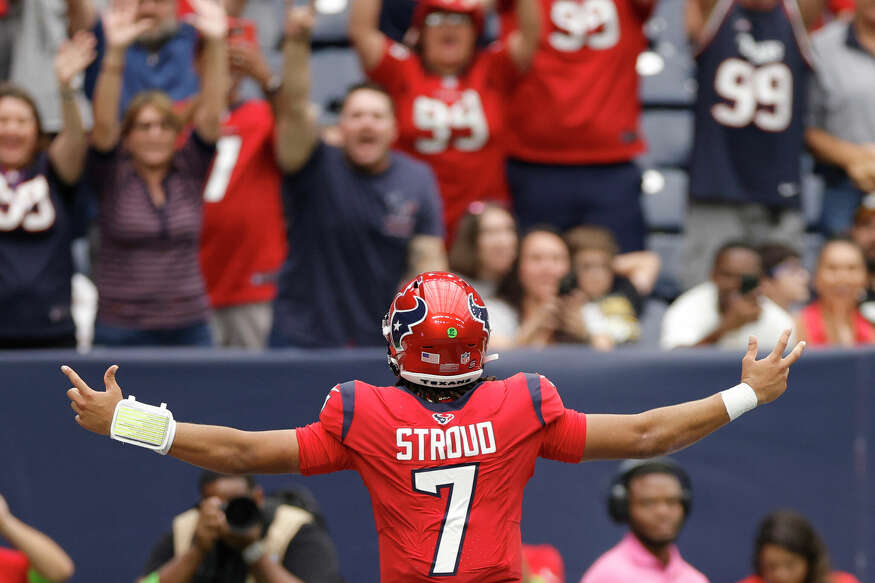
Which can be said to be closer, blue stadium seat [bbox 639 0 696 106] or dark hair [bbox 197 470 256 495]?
dark hair [bbox 197 470 256 495]

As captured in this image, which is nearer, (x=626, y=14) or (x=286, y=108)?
(x=286, y=108)

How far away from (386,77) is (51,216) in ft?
6.86

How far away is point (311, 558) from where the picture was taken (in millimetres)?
6184

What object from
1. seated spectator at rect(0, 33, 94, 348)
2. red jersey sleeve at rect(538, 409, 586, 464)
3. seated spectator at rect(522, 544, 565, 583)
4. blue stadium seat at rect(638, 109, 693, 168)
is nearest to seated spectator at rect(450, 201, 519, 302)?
seated spectator at rect(522, 544, 565, 583)

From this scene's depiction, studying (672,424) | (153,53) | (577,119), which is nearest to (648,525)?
(672,424)

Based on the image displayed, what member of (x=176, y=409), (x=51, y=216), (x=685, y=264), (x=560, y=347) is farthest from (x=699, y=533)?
(x=51, y=216)

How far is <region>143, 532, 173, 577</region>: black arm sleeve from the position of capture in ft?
20.5

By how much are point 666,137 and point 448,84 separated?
8.46 ft

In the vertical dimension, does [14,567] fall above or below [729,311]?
below

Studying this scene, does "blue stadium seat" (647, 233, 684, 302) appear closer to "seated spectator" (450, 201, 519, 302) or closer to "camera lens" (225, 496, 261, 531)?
"seated spectator" (450, 201, 519, 302)

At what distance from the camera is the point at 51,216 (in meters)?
7.10

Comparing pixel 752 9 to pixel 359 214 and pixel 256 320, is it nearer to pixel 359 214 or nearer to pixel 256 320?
pixel 359 214

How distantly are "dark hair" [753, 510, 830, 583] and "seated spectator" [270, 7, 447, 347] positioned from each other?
6.74 ft

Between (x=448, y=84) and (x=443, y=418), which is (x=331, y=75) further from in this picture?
(x=443, y=418)
